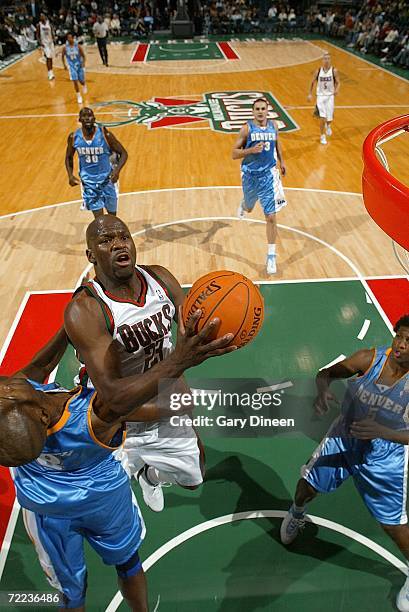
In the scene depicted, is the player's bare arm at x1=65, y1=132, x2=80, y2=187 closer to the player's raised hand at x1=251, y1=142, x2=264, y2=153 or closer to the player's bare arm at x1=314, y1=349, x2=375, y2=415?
the player's raised hand at x1=251, y1=142, x2=264, y2=153

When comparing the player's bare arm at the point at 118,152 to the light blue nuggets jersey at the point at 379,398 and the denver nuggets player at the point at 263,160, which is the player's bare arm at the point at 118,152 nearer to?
the denver nuggets player at the point at 263,160

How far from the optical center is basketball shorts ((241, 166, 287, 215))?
6.42m

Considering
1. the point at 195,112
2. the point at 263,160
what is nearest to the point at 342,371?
the point at 263,160

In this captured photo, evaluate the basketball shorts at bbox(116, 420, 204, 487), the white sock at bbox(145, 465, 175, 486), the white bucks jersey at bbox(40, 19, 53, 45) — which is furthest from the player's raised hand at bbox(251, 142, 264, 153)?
the white bucks jersey at bbox(40, 19, 53, 45)

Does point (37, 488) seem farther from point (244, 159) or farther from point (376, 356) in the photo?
point (244, 159)

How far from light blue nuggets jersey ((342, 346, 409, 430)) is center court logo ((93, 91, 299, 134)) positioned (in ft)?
34.7

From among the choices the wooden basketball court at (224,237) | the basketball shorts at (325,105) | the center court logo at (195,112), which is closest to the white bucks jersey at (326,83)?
the basketball shorts at (325,105)

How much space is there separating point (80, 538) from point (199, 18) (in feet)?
101

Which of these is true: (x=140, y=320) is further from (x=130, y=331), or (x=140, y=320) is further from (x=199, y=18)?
(x=199, y=18)

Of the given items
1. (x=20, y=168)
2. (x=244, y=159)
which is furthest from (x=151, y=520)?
(x=20, y=168)

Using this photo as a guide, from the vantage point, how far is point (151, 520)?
3.68m

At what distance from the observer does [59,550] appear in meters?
2.49

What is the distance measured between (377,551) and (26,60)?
25.0m

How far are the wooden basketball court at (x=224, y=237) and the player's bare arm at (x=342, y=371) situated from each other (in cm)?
102
